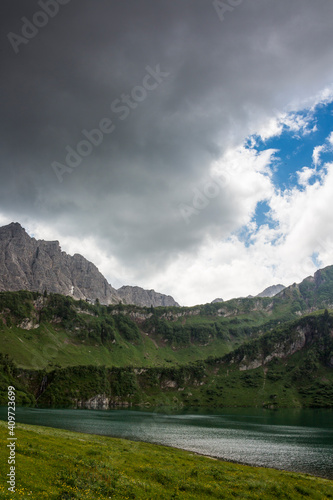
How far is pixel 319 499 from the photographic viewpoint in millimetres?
38281

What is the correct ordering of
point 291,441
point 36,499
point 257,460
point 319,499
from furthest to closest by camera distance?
point 291,441, point 257,460, point 319,499, point 36,499

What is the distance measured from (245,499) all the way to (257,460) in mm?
40284

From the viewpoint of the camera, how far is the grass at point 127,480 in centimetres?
2587

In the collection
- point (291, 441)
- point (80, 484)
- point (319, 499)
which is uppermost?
point (80, 484)

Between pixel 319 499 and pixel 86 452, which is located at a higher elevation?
pixel 86 452

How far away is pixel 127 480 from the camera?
33031 millimetres

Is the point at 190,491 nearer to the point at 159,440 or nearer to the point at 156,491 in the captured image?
the point at 156,491

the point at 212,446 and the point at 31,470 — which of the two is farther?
the point at 212,446

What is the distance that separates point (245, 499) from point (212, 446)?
54.4 meters

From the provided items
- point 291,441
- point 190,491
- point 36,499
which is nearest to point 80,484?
point 36,499

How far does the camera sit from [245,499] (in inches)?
1330

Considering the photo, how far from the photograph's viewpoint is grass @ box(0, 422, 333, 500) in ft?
84.9

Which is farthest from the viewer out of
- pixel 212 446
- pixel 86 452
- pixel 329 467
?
pixel 212 446

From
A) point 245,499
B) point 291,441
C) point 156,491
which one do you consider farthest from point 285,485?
point 291,441
